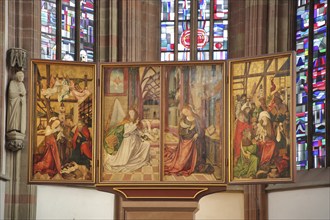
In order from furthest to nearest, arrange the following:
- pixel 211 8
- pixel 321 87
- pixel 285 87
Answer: pixel 211 8 → pixel 321 87 → pixel 285 87

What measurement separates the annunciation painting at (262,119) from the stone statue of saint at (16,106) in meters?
6.25

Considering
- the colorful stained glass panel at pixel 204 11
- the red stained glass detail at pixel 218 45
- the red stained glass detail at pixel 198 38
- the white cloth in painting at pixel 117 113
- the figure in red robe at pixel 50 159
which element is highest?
the colorful stained glass panel at pixel 204 11

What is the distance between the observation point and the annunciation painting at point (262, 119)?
18.3 m

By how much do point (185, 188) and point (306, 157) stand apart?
6.60 m

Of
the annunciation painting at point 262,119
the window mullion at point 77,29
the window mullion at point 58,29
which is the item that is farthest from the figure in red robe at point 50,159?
the window mullion at point 77,29

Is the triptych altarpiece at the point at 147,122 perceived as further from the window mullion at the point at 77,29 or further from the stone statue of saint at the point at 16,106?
the window mullion at the point at 77,29

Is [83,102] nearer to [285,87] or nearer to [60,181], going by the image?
[60,181]

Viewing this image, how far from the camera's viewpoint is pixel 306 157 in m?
24.7

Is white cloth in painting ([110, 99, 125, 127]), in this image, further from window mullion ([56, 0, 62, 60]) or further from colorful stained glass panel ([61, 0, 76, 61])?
colorful stained glass panel ([61, 0, 76, 61])

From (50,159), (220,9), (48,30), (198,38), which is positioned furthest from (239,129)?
(220,9)

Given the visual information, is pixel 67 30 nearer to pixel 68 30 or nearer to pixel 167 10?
pixel 68 30

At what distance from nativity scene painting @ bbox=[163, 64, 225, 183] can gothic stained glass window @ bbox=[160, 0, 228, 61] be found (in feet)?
26.2

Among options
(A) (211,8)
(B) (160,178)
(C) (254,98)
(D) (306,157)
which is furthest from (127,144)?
(A) (211,8)

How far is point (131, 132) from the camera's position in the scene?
62.2 feet
